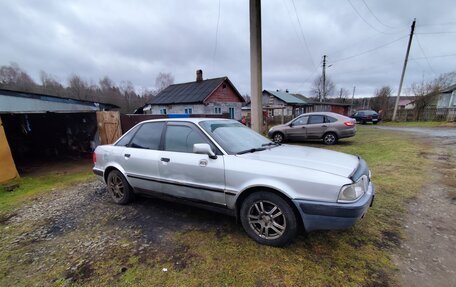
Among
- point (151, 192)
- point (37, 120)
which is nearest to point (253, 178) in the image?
point (151, 192)

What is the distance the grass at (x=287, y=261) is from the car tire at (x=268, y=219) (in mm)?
128

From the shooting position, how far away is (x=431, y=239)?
109 inches

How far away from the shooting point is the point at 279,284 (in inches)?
83.3

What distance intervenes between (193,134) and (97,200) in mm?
2784

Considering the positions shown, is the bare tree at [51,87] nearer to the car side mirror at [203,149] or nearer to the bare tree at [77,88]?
the bare tree at [77,88]

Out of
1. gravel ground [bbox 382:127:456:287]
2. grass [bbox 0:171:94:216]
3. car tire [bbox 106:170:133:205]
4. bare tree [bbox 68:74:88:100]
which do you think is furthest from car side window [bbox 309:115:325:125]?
bare tree [bbox 68:74:88:100]

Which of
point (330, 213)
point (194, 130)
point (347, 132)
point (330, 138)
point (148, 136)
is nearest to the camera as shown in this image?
point (330, 213)

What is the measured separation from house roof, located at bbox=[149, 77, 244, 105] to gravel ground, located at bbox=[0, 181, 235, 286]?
17482 millimetres

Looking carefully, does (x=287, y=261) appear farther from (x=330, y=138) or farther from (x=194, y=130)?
(x=330, y=138)

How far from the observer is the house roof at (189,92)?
21656 millimetres

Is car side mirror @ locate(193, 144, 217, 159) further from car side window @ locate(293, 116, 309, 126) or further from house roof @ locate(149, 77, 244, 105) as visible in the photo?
house roof @ locate(149, 77, 244, 105)

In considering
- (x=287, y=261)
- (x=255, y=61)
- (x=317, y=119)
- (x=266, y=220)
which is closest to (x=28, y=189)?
(x=266, y=220)

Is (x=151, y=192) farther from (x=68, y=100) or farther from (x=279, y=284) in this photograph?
(x=68, y=100)

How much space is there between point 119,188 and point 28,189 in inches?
138
